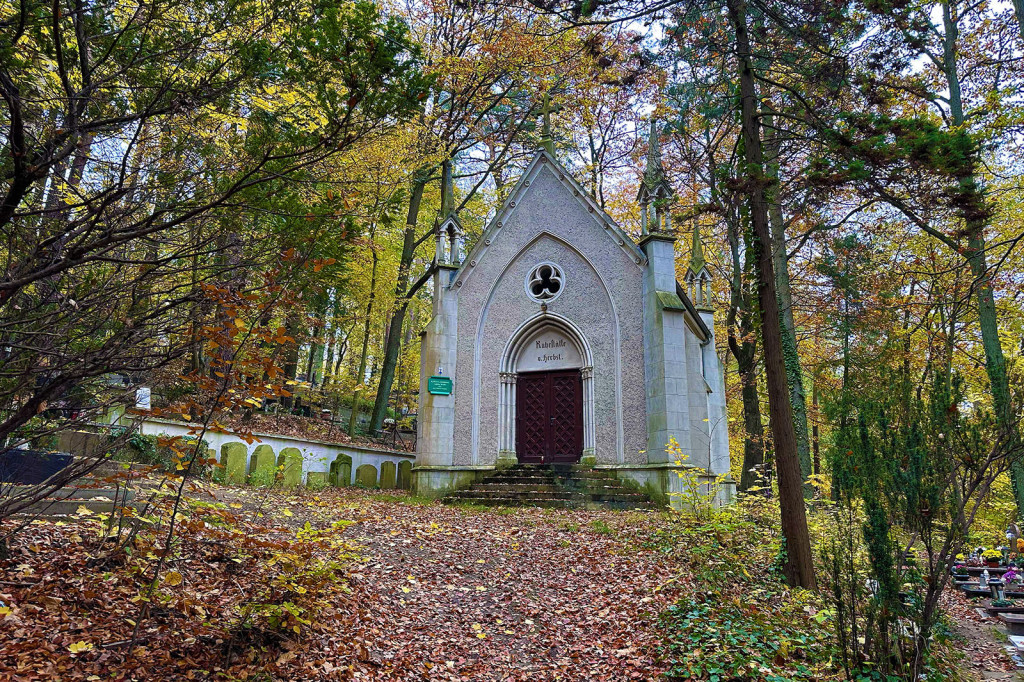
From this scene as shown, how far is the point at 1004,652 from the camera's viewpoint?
754 cm

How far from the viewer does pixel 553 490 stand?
12602 mm

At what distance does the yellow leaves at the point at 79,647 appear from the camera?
12.3 ft

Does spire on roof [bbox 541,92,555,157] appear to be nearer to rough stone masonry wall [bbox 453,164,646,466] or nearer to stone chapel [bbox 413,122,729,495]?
stone chapel [bbox 413,122,729,495]

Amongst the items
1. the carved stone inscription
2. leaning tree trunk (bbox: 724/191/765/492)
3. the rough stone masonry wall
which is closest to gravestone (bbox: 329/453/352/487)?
the rough stone masonry wall

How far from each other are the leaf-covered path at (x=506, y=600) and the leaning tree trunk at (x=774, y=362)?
1.51m

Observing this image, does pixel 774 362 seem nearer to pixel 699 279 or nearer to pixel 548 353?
pixel 548 353

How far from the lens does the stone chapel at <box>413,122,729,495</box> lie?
13.1m

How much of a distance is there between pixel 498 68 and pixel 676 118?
245 inches

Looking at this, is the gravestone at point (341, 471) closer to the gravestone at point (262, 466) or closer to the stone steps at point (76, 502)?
the gravestone at point (262, 466)

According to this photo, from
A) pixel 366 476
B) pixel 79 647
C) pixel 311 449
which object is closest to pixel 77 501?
pixel 79 647

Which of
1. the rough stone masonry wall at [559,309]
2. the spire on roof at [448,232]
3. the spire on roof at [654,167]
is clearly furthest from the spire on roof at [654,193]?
the spire on roof at [448,232]

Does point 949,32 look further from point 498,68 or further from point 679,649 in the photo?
point 679,649

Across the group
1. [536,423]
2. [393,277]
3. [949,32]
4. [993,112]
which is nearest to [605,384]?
[536,423]

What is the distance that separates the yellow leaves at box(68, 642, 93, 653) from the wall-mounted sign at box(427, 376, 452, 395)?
9972 millimetres
